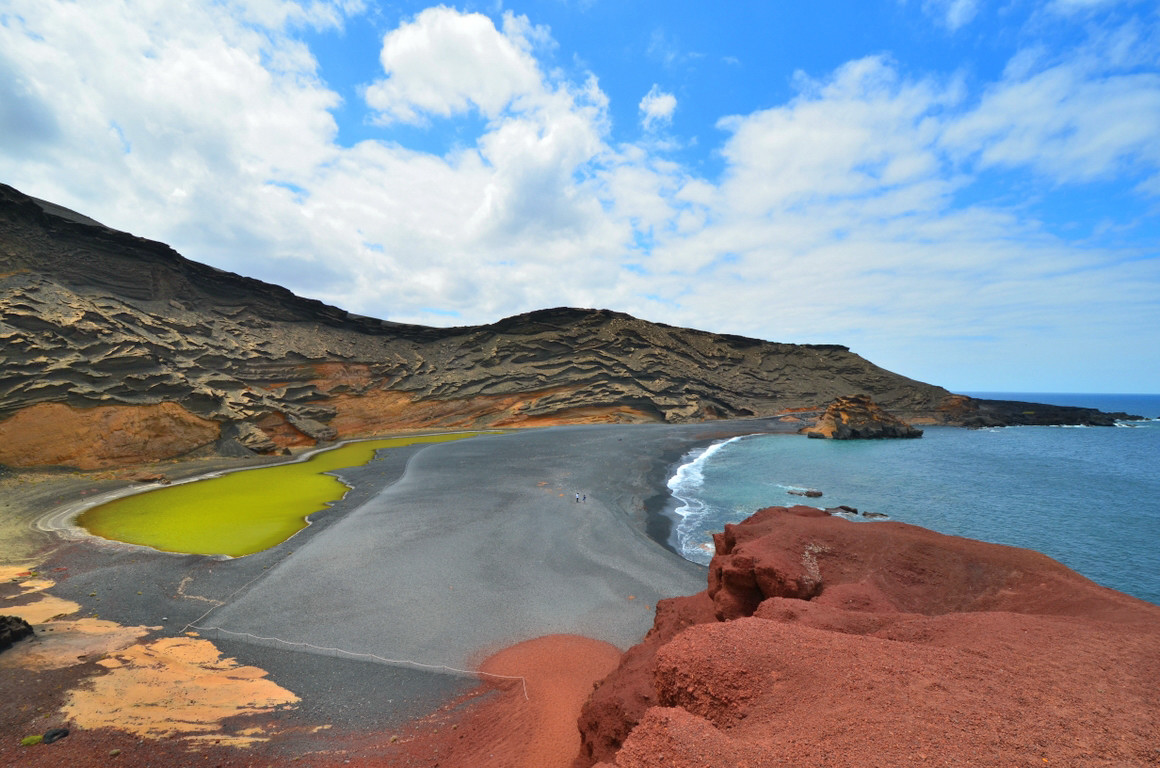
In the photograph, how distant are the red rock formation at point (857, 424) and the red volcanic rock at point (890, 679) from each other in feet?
138

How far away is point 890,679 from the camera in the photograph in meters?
3.42

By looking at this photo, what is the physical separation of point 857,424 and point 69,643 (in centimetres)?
5242

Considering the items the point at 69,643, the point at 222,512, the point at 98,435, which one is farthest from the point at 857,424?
the point at 98,435

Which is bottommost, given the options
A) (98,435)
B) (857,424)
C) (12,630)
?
(12,630)

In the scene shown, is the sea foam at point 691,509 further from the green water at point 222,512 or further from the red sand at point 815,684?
the green water at point 222,512

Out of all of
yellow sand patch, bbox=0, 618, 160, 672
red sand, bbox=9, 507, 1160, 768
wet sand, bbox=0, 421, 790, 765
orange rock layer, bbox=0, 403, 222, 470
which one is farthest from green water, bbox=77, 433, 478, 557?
red sand, bbox=9, 507, 1160, 768

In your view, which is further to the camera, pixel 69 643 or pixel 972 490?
pixel 972 490

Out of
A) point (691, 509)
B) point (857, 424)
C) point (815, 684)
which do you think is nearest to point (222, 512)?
point (691, 509)

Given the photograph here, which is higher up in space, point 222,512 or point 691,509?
point 691,509

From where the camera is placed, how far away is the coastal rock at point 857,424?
44.0 meters

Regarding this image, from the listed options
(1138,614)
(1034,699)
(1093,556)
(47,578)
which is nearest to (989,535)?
(1093,556)

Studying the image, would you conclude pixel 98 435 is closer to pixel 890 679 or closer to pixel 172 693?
pixel 172 693

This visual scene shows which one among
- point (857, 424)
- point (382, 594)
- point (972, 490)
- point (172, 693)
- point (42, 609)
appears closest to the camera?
point (172, 693)

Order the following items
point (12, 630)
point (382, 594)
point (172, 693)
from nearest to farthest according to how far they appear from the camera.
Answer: point (172, 693), point (12, 630), point (382, 594)
